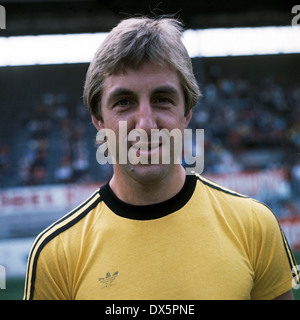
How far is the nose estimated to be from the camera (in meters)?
1.37

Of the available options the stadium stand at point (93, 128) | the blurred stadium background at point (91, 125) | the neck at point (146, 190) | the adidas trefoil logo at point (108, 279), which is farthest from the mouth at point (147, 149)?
the stadium stand at point (93, 128)

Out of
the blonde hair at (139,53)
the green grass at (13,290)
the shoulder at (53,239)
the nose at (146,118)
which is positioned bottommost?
the green grass at (13,290)

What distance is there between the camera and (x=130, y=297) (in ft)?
4.51

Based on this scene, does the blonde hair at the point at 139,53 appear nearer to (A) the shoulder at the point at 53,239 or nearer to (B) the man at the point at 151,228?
(B) the man at the point at 151,228

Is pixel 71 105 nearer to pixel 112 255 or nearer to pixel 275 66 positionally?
pixel 275 66

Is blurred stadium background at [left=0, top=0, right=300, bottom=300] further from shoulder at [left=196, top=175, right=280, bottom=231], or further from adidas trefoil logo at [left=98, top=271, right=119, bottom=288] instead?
adidas trefoil logo at [left=98, top=271, right=119, bottom=288]

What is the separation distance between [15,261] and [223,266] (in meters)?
7.51

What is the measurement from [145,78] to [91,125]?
10.2 meters

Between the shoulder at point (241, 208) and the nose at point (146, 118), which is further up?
the nose at point (146, 118)

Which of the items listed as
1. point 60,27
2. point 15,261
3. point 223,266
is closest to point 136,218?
point 223,266

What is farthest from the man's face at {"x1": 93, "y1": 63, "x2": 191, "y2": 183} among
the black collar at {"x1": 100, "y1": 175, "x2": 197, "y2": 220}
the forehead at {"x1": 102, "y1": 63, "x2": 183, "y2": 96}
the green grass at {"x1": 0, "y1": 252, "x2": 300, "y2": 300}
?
the green grass at {"x1": 0, "y1": 252, "x2": 300, "y2": 300}

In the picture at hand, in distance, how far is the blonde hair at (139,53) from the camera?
1458mm

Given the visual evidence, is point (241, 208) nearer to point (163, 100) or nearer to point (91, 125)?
point (163, 100)

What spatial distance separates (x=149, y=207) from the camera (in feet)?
4.95
